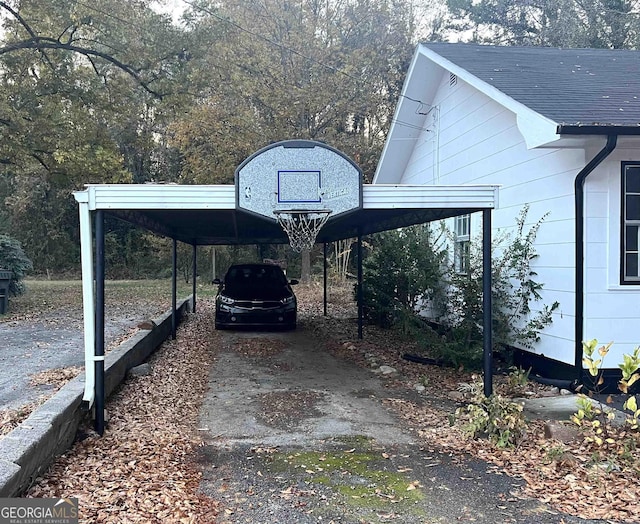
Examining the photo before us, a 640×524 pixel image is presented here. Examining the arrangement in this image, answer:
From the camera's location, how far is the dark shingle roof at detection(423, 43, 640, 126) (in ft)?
21.5

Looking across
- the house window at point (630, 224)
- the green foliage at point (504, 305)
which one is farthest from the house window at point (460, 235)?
the house window at point (630, 224)

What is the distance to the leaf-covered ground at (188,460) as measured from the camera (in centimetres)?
395

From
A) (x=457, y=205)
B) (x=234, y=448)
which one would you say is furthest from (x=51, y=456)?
(x=457, y=205)

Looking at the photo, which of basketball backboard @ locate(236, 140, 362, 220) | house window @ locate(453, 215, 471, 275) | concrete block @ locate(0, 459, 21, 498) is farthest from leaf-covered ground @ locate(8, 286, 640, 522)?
house window @ locate(453, 215, 471, 275)

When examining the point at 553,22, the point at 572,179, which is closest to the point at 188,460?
the point at 572,179

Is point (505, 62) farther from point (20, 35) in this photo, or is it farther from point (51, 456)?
point (20, 35)

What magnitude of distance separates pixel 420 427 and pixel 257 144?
51.1 feet

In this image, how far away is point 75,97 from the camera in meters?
15.7

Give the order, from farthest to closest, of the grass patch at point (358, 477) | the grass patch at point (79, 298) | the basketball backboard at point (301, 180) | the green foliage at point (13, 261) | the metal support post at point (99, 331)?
the grass patch at point (79, 298) → the green foliage at point (13, 261) → the basketball backboard at point (301, 180) → the metal support post at point (99, 331) → the grass patch at point (358, 477)

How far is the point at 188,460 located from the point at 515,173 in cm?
597

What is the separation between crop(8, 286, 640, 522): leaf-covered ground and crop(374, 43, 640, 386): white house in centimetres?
97

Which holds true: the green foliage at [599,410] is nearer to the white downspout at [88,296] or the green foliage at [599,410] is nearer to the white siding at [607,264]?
the white siding at [607,264]

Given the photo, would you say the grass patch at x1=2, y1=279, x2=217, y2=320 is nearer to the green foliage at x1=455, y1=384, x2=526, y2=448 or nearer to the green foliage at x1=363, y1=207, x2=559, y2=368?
the green foliage at x1=363, y1=207, x2=559, y2=368

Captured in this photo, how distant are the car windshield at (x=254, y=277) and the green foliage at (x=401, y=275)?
209 cm
